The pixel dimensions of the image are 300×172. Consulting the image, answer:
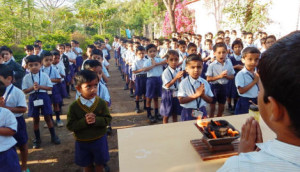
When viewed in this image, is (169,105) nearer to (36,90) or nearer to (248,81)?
(248,81)

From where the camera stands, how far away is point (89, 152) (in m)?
2.48

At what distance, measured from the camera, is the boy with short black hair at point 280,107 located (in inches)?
25.5

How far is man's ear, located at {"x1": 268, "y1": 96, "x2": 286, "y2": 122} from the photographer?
70 cm

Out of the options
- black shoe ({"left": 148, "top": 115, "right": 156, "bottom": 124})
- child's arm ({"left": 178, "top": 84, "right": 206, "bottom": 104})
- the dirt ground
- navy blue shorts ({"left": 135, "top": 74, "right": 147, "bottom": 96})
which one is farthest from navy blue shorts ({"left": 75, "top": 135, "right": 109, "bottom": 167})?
navy blue shorts ({"left": 135, "top": 74, "right": 147, "bottom": 96})

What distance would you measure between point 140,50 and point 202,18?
10255mm

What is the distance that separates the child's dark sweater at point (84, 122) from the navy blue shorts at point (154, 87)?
2.43m

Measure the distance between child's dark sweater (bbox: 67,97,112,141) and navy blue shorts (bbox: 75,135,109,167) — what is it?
0.24ft

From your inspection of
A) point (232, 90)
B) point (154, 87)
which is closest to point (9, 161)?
point (154, 87)

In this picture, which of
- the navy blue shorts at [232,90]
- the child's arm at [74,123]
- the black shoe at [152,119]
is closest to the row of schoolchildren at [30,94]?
the child's arm at [74,123]

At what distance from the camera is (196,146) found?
5.46ft

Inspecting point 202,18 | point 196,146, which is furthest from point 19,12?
point 196,146

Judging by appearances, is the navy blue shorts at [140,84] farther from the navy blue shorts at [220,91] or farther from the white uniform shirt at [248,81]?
the white uniform shirt at [248,81]

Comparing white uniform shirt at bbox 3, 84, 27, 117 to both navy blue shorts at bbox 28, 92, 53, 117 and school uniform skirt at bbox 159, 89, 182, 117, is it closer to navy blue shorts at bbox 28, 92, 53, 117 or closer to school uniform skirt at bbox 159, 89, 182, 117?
navy blue shorts at bbox 28, 92, 53, 117

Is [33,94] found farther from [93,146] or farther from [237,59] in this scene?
[237,59]
